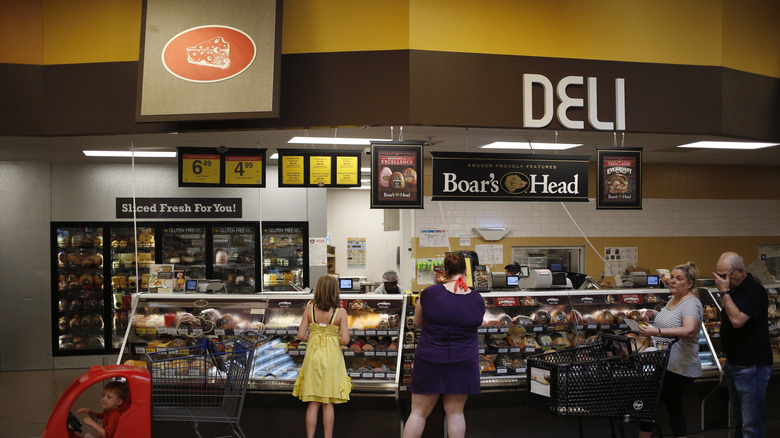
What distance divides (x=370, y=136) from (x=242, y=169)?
164cm

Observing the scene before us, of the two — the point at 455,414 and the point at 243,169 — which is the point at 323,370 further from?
the point at 243,169

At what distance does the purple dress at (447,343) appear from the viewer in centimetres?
443

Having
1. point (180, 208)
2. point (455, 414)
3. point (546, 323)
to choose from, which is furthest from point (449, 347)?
point (180, 208)

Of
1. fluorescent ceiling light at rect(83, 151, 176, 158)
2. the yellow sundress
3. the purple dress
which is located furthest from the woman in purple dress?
fluorescent ceiling light at rect(83, 151, 176, 158)

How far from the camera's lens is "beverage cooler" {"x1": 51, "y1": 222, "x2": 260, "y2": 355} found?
9.56m

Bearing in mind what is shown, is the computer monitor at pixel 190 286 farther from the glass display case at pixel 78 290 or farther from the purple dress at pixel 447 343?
the glass display case at pixel 78 290

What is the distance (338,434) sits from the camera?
5.33 metres

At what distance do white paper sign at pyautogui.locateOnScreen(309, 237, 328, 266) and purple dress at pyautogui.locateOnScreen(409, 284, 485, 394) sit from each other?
495 cm

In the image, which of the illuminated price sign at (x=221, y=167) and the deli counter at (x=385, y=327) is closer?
the deli counter at (x=385, y=327)

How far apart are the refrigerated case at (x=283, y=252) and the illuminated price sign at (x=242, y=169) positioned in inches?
159

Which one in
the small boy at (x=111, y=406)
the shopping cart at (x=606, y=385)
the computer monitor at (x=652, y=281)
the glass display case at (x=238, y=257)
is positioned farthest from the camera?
the glass display case at (x=238, y=257)

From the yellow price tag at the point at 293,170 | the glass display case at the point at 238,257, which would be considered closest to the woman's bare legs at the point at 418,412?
the yellow price tag at the point at 293,170

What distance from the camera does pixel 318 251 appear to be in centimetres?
962

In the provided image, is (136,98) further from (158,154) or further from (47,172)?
(47,172)
